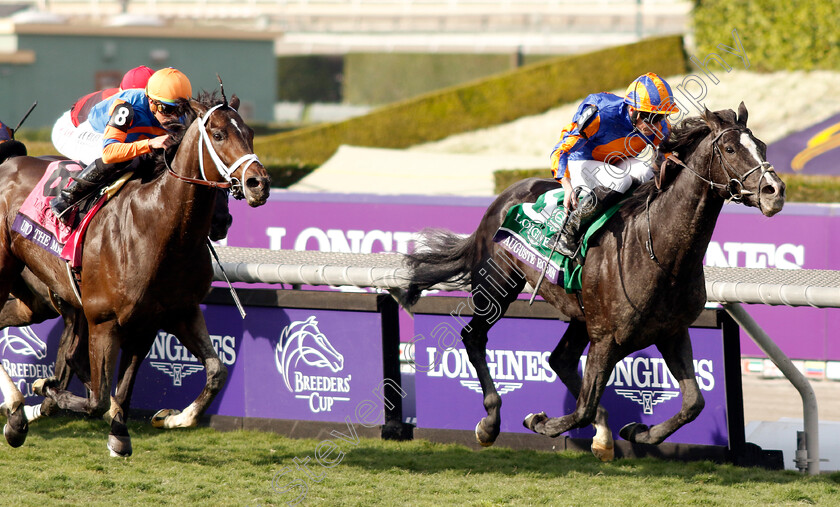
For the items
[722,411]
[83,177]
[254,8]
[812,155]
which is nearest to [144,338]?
[83,177]

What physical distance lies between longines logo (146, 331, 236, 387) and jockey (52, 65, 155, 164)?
1233 mm

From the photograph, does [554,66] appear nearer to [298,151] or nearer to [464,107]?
[464,107]

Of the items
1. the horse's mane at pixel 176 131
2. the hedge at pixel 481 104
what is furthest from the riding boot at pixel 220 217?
the hedge at pixel 481 104

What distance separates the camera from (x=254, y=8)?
41312 mm

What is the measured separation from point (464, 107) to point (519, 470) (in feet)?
44.7

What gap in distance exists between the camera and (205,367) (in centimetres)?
498

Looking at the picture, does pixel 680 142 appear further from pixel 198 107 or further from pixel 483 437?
pixel 198 107

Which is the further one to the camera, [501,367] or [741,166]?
Answer: [501,367]

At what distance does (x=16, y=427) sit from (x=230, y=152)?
195 cm

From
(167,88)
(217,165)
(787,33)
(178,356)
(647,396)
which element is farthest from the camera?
(787,33)

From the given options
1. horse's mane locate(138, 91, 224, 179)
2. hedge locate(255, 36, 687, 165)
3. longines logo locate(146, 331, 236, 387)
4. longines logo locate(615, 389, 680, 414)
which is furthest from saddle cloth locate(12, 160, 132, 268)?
hedge locate(255, 36, 687, 165)

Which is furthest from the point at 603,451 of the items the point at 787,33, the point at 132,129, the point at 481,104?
the point at 481,104

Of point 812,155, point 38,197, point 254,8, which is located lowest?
point 38,197

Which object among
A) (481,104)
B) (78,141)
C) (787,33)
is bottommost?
(78,141)
